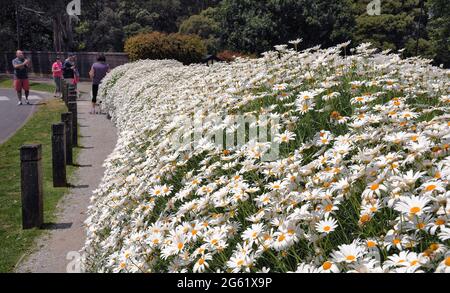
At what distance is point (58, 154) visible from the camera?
7.98 m

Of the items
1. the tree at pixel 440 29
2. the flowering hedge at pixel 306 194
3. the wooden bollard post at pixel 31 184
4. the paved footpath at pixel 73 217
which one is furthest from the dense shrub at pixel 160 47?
the tree at pixel 440 29

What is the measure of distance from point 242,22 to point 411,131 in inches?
1534

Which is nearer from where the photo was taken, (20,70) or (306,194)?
(306,194)

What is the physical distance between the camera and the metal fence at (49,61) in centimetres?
3884

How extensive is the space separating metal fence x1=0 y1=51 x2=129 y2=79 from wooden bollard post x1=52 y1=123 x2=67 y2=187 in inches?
1211

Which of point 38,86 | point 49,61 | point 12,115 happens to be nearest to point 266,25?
point 38,86

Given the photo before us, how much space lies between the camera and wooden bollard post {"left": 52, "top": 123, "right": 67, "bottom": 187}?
314 inches

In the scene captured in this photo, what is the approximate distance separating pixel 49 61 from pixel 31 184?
4125 cm

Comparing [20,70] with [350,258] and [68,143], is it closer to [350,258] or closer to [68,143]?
[68,143]

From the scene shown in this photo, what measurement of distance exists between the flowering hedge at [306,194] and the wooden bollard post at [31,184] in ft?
5.94

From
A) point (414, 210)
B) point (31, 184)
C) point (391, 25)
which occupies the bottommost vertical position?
point (31, 184)

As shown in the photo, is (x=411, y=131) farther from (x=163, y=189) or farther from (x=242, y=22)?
(x=242, y=22)

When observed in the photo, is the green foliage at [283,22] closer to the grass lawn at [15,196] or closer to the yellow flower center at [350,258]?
the grass lawn at [15,196]
